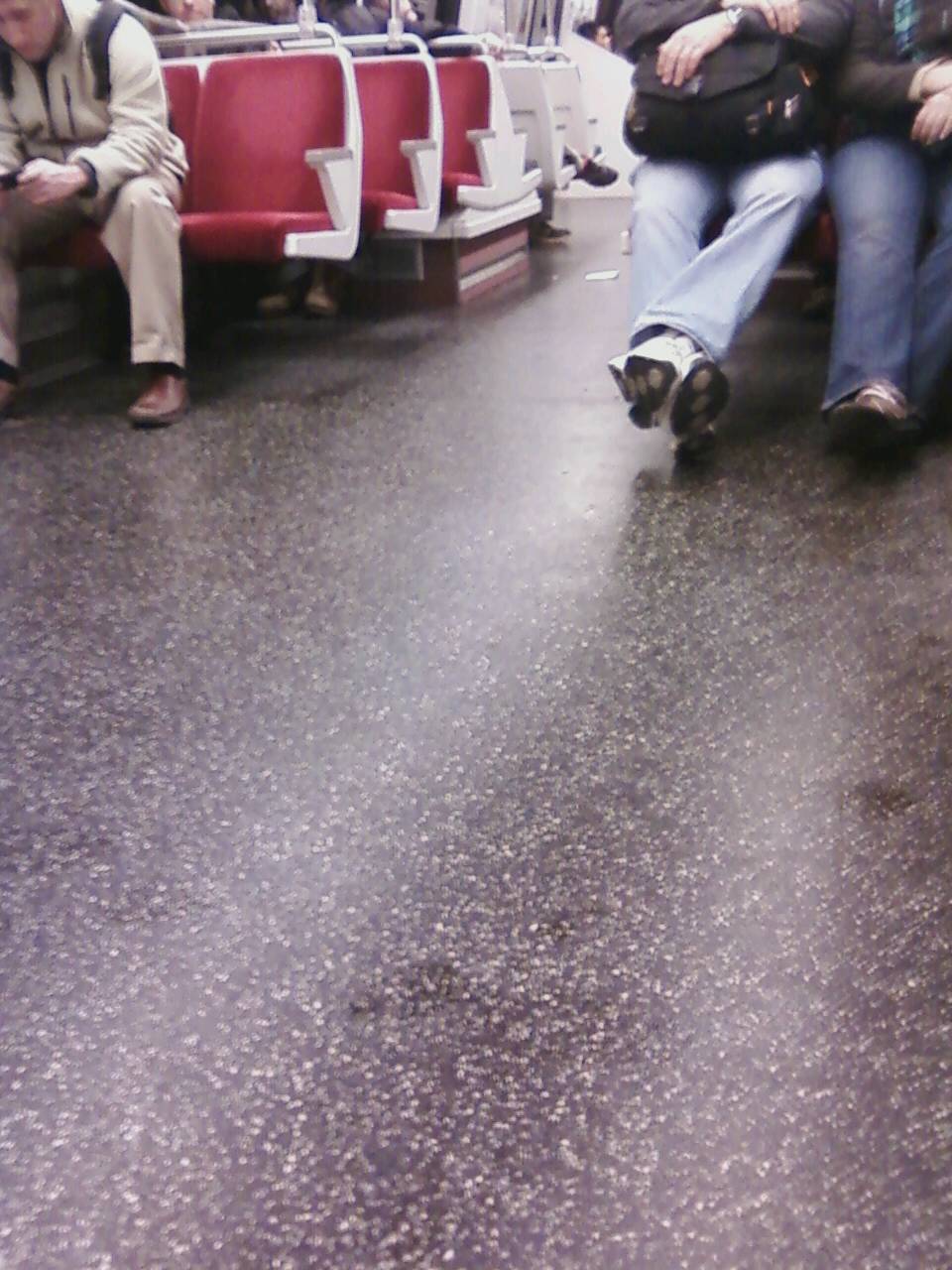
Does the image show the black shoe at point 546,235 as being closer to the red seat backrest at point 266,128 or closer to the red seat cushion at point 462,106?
the red seat cushion at point 462,106

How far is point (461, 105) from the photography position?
4.00 meters

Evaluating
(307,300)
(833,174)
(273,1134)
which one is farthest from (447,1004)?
(307,300)

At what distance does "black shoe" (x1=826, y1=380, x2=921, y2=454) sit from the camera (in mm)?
1922

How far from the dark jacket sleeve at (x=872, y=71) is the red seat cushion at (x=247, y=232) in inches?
50.9

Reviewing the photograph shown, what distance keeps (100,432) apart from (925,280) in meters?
1.72

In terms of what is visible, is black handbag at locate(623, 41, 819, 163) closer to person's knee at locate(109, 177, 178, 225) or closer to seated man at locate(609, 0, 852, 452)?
seated man at locate(609, 0, 852, 452)

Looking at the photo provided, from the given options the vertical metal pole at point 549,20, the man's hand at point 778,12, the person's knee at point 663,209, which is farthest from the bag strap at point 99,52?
the vertical metal pole at point 549,20

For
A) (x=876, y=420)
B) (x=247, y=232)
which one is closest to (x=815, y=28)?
(x=876, y=420)

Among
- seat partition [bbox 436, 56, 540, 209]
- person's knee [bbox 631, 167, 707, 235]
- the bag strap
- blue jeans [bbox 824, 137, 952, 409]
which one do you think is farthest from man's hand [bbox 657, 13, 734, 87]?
seat partition [bbox 436, 56, 540, 209]

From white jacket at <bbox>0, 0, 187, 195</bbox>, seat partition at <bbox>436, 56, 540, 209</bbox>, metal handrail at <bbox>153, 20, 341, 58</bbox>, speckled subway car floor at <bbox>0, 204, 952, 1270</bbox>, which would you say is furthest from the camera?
seat partition at <bbox>436, 56, 540, 209</bbox>

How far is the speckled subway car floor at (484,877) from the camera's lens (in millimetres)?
684

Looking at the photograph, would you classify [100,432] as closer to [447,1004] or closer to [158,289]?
[158,289]

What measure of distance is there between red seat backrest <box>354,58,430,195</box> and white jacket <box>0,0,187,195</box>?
0.97 metres

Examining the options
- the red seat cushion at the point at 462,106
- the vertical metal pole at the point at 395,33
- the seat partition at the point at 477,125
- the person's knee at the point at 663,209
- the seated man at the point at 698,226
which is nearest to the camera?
the seated man at the point at 698,226
